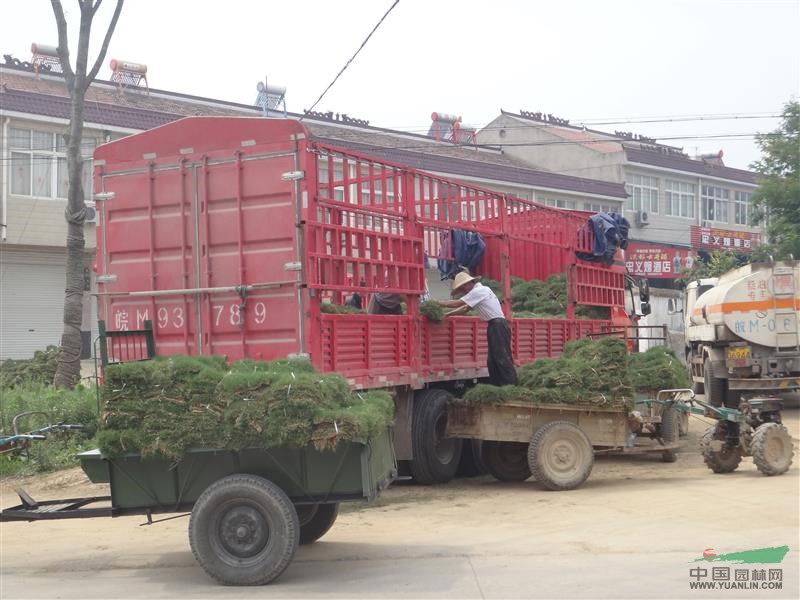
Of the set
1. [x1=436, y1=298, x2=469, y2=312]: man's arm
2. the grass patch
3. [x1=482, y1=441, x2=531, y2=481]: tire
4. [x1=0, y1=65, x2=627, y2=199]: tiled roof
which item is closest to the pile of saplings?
[x1=436, y1=298, x2=469, y2=312]: man's arm

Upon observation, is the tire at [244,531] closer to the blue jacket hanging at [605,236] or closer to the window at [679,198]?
the blue jacket hanging at [605,236]

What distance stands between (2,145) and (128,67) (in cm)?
814

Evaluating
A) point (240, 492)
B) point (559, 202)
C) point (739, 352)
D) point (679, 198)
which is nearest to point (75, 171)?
point (240, 492)

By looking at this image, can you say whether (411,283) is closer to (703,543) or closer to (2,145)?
(703,543)

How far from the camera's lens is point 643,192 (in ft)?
135

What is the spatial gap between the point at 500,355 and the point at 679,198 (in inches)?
1326

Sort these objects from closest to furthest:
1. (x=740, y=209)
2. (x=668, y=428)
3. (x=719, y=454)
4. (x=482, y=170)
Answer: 1. (x=719, y=454)
2. (x=668, y=428)
3. (x=482, y=170)
4. (x=740, y=209)

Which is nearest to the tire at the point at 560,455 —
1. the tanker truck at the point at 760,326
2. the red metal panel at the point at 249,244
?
the red metal panel at the point at 249,244

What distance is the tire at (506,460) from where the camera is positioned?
38.9ft

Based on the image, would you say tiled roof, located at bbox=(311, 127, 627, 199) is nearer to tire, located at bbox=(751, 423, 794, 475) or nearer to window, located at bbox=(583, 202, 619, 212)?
window, located at bbox=(583, 202, 619, 212)

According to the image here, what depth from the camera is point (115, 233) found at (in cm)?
941

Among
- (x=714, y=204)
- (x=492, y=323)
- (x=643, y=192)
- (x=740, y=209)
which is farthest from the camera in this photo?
(x=740, y=209)

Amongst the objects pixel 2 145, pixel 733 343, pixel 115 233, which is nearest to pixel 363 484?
pixel 115 233

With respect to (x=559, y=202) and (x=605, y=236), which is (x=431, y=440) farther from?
(x=559, y=202)
